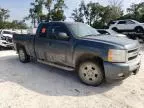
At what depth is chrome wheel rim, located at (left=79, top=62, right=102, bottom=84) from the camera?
17.3 feet

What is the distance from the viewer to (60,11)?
39.8 m

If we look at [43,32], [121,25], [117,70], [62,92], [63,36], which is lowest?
[62,92]

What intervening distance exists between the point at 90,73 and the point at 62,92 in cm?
96

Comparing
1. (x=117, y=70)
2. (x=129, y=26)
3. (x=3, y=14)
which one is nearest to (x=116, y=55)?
(x=117, y=70)

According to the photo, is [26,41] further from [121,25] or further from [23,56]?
[121,25]

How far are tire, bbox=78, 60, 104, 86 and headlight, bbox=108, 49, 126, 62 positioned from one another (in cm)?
52

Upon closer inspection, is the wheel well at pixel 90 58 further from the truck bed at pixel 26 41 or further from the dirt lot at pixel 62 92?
the truck bed at pixel 26 41

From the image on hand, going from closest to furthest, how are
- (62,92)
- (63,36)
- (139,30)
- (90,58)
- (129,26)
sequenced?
1. (62,92)
2. (90,58)
3. (63,36)
4. (139,30)
5. (129,26)

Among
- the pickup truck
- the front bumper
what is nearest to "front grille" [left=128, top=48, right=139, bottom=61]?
the pickup truck

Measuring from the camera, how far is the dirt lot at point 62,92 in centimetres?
438

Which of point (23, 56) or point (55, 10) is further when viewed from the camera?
point (55, 10)

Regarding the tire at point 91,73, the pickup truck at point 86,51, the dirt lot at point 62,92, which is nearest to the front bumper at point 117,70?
the pickup truck at point 86,51

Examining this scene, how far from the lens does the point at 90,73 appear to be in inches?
212

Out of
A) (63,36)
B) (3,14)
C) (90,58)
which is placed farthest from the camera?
(3,14)
